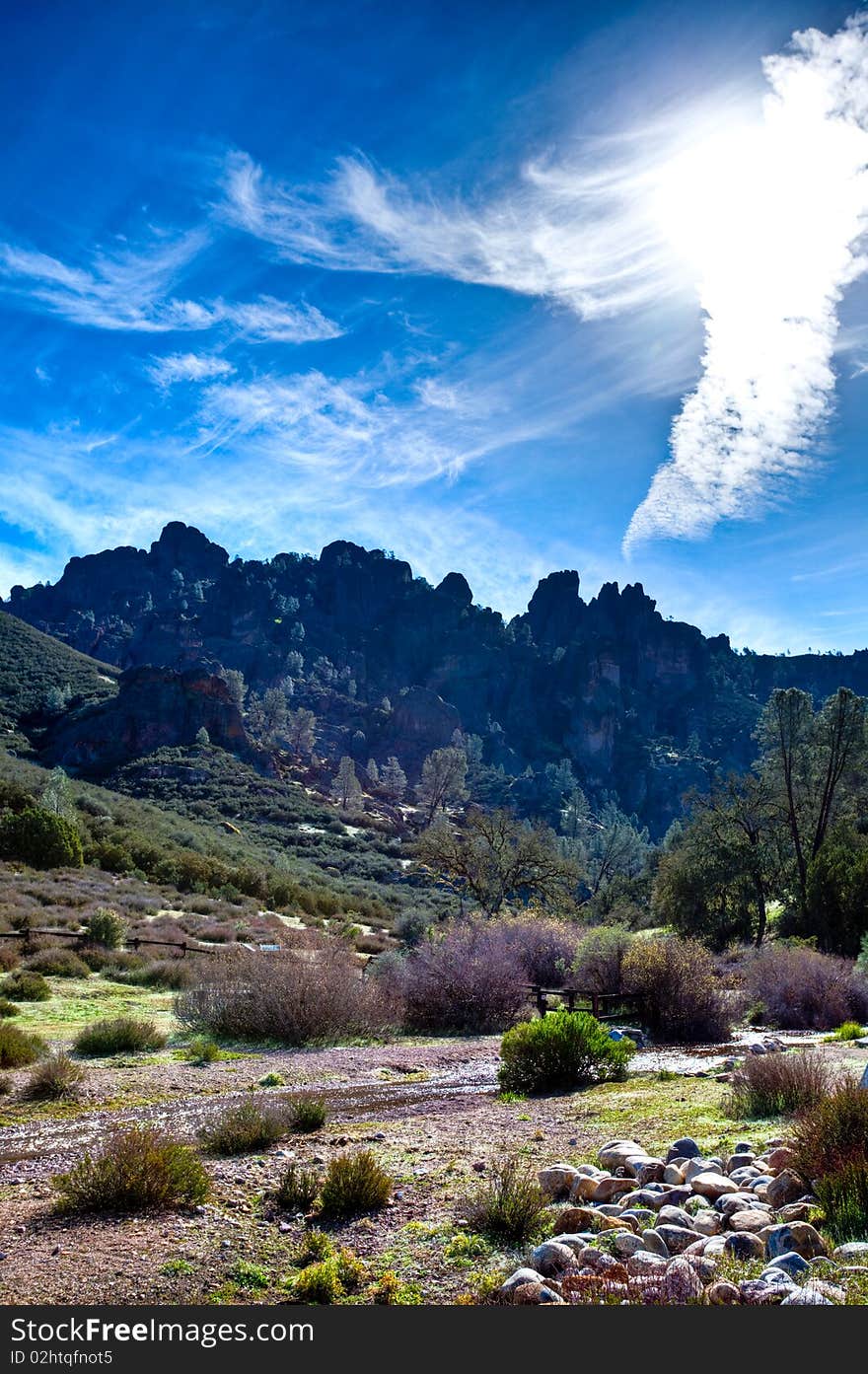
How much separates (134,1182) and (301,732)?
4508 inches

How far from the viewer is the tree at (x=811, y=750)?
35781 mm

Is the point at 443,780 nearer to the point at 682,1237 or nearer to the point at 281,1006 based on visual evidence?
the point at 281,1006

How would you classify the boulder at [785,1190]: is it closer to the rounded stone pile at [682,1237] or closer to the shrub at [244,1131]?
the rounded stone pile at [682,1237]

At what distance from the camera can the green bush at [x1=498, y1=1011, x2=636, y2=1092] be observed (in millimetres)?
11508

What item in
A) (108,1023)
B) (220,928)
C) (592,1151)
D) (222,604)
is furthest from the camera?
(222,604)

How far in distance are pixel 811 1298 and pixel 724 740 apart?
171 m

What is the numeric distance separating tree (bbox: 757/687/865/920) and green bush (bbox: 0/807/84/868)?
103ft

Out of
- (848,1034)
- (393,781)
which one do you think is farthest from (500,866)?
(393,781)

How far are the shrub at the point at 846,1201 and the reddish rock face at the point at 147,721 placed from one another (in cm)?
8138

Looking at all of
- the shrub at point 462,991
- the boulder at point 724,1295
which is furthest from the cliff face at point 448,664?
the boulder at point 724,1295

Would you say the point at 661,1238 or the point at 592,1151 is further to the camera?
the point at 592,1151

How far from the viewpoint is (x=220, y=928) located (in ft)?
96.2

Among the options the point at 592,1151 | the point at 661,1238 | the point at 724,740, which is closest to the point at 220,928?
the point at 592,1151

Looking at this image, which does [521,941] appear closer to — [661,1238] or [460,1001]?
[460,1001]
